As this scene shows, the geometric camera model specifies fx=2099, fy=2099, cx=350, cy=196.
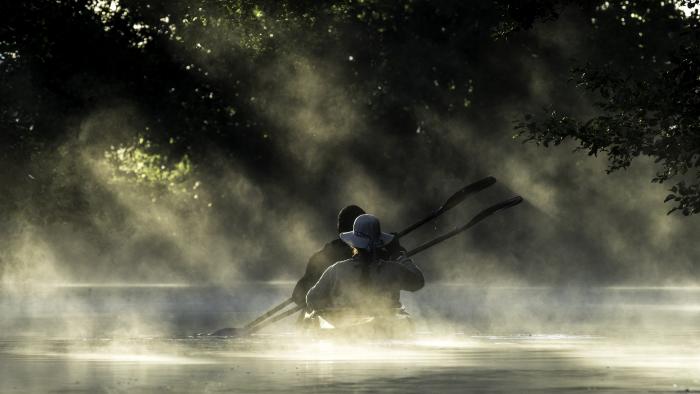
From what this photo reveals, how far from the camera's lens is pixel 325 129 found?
7050cm

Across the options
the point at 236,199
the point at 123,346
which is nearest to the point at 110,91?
the point at 236,199

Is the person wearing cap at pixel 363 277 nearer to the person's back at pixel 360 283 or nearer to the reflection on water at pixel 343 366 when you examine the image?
the person's back at pixel 360 283

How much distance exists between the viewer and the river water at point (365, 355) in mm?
17297

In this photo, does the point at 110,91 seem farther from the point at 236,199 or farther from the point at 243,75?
the point at 236,199

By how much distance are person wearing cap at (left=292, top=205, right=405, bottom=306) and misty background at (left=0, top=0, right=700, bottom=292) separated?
28072 millimetres

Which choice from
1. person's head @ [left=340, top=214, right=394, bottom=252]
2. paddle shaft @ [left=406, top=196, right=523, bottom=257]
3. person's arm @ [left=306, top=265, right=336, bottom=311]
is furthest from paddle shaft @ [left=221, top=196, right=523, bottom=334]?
person's head @ [left=340, top=214, right=394, bottom=252]

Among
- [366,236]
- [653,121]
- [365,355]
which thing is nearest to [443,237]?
[653,121]

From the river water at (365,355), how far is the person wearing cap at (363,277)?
0.54 meters

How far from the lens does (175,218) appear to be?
97812 millimetres

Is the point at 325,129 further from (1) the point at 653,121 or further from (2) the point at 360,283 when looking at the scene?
(2) the point at 360,283

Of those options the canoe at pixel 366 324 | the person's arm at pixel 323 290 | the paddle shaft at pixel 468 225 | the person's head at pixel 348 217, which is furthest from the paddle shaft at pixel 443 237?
the person's arm at pixel 323 290

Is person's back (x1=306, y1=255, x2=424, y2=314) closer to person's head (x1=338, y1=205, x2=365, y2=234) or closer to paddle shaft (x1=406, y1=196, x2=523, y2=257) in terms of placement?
person's head (x1=338, y1=205, x2=365, y2=234)

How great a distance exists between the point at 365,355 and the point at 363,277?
3.60 ft

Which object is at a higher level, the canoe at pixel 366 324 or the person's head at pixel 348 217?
the person's head at pixel 348 217
